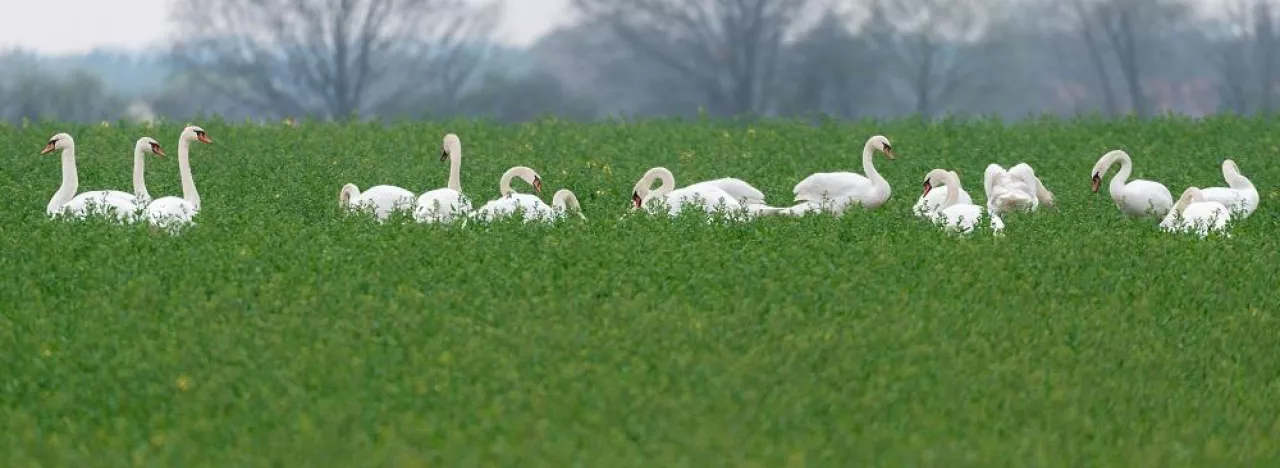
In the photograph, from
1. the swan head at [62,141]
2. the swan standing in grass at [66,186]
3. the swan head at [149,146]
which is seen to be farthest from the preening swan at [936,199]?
the swan head at [62,141]

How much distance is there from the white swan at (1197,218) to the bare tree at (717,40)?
3384cm

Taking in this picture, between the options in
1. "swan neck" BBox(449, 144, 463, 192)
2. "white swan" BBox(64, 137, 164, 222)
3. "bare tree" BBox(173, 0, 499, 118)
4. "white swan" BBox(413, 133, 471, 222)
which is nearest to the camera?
"white swan" BBox(64, 137, 164, 222)

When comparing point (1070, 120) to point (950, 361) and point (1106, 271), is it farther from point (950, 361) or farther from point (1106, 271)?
point (950, 361)

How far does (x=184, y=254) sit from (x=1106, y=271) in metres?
7.13

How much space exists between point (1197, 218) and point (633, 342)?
7.98 m

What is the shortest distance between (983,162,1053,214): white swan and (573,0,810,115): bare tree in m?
32.3

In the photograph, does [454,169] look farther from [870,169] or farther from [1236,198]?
[1236,198]

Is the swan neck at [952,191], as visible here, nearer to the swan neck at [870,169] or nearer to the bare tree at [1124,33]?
the swan neck at [870,169]

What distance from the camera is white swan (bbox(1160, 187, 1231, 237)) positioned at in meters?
18.8

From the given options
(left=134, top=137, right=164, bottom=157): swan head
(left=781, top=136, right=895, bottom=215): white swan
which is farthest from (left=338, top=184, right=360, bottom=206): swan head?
(left=781, top=136, right=895, bottom=215): white swan

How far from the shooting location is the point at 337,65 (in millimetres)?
52125

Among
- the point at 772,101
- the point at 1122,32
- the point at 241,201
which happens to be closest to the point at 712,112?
the point at 772,101

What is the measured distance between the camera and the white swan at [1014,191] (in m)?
20.0

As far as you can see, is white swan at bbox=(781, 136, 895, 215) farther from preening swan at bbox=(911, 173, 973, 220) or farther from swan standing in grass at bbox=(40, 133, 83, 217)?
swan standing in grass at bbox=(40, 133, 83, 217)
